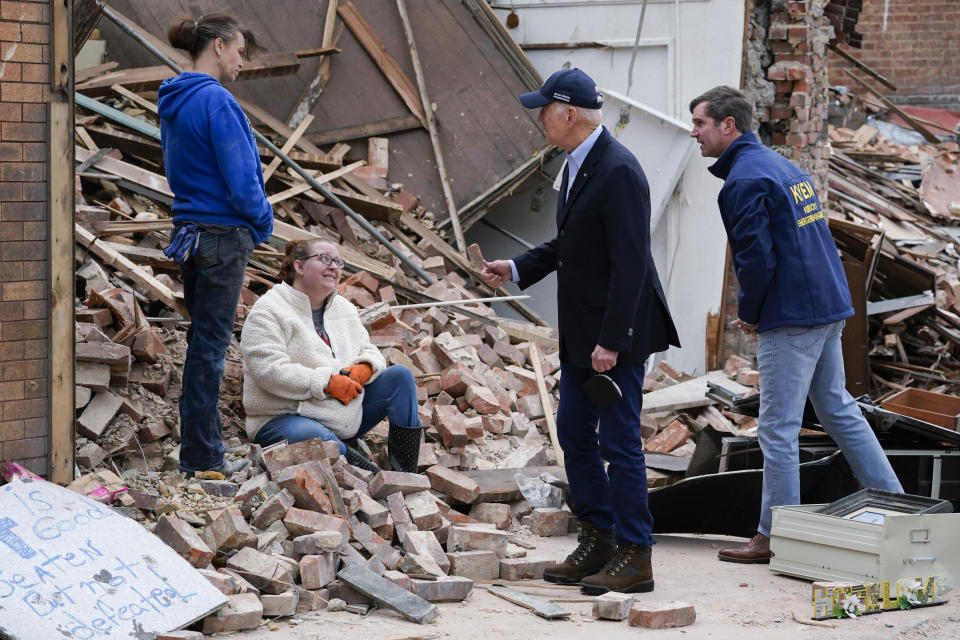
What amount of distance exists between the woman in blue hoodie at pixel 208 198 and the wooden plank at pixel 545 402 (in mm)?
2493

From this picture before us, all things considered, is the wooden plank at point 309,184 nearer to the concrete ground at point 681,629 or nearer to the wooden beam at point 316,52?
the wooden beam at point 316,52

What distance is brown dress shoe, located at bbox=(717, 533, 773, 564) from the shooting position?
205 inches

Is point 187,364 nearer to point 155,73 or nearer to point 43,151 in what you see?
point 43,151

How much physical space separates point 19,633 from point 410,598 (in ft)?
4.58

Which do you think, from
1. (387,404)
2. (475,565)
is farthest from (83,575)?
(387,404)

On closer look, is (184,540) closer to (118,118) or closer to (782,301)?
(782,301)

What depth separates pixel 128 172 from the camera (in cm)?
735

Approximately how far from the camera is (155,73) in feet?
27.7

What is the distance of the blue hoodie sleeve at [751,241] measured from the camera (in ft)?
16.3

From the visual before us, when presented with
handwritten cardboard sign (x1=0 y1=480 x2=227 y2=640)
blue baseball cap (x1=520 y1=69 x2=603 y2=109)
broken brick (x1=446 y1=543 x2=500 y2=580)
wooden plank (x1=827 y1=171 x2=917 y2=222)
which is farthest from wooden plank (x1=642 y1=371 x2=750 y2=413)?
wooden plank (x1=827 y1=171 x2=917 y2=222)

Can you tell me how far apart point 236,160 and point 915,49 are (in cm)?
1732

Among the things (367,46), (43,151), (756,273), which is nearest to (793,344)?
(756,273)

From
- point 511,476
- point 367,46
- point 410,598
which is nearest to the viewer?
point 410,598

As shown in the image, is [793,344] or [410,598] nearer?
[410,598]
